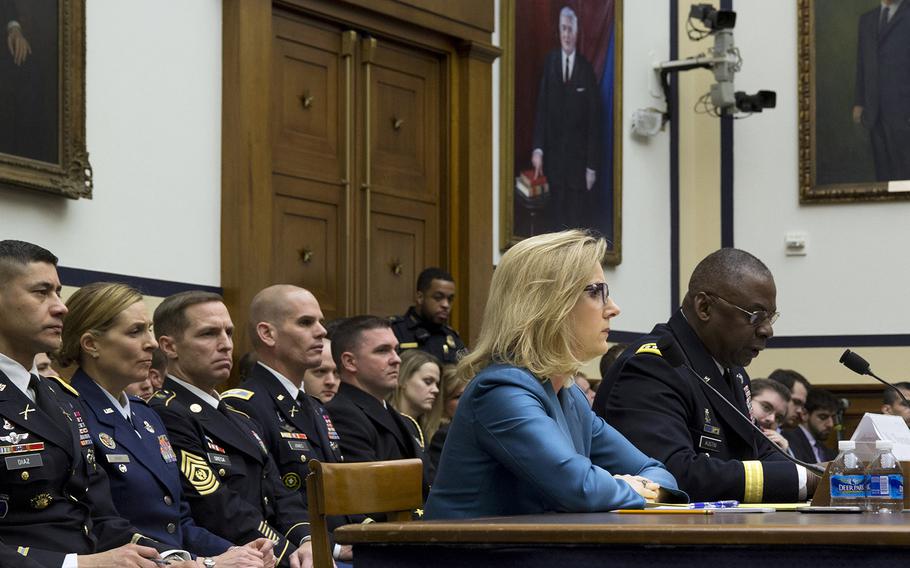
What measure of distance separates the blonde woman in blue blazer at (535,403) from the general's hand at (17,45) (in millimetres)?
3615

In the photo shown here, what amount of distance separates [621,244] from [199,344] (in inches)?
237

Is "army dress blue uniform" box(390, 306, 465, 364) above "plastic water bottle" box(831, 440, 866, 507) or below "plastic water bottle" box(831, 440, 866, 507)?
above

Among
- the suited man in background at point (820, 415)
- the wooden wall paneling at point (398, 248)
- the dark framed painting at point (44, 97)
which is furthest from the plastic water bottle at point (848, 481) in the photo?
the suited man in background at point (820, 415)

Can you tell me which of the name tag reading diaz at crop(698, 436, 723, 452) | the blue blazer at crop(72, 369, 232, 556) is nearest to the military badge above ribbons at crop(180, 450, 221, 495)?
the blue blazer at crop(72, 369, 232, 556)

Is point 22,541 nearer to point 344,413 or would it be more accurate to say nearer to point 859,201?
point 344,413

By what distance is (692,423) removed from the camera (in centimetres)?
402

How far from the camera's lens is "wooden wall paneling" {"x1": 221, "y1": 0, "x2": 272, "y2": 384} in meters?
7.23

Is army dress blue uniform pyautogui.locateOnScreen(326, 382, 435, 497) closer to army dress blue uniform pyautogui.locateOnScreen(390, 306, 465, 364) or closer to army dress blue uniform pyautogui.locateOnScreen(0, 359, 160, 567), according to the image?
army dress blue uniform pyautogui.locateOnScreen(0, 359, 160, 567)

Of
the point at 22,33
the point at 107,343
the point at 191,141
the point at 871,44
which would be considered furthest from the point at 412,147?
the point at 107,343

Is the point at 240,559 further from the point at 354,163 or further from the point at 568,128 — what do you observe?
the point at 568,128

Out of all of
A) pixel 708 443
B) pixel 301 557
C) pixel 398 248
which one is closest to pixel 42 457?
pixel 301 557

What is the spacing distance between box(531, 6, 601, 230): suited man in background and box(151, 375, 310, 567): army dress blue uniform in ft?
17.4

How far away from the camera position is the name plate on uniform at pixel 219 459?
14.8 ft

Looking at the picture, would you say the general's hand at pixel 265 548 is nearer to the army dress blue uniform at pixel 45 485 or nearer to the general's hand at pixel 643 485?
the army dress blue uniform at pixel 45 485
